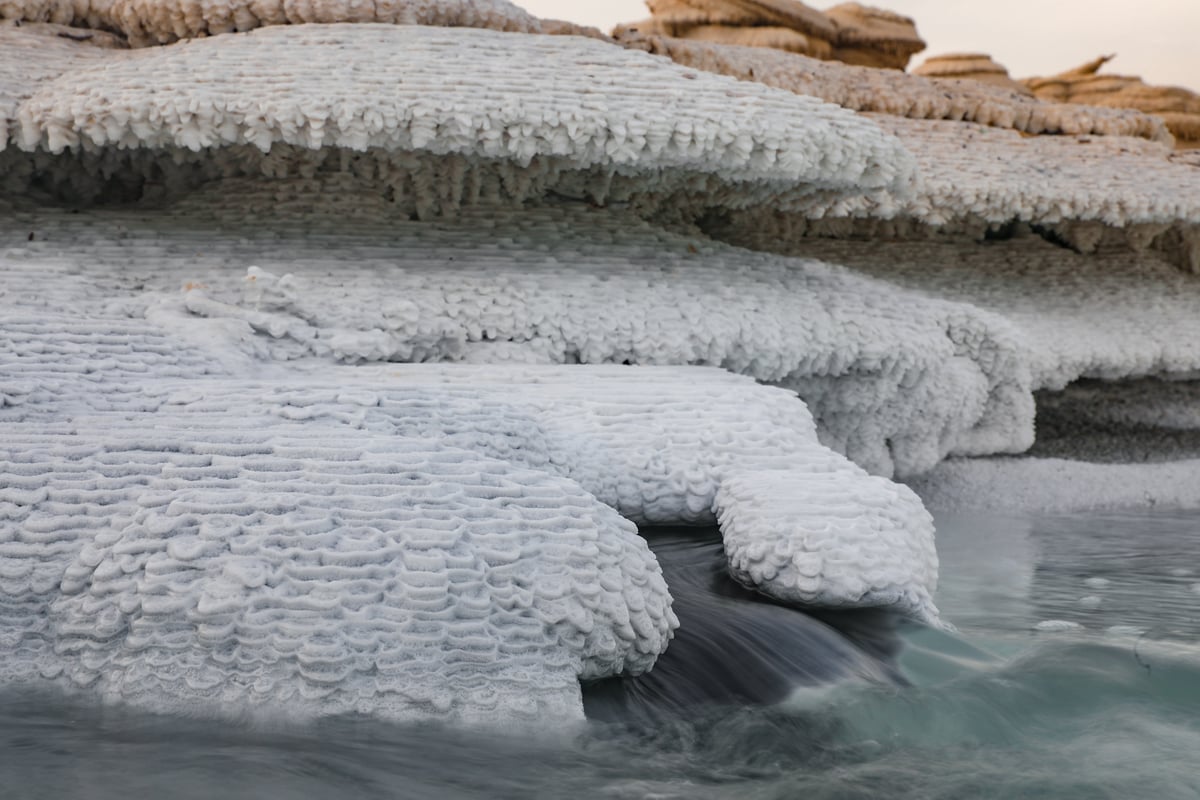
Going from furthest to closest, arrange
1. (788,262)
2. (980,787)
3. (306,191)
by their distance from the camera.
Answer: (788,262), (306,191), (980,787)

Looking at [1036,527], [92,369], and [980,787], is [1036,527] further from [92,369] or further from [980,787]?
[92,369]

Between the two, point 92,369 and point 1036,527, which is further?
point 1036,527

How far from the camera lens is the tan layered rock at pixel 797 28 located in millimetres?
7664

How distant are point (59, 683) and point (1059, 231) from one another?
226 inches

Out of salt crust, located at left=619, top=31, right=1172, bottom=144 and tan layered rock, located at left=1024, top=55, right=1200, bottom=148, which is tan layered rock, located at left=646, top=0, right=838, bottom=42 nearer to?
salt crust, located at left=619, top=31, right=1172, bottom=144

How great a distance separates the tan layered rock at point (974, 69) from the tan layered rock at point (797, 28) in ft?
1.34

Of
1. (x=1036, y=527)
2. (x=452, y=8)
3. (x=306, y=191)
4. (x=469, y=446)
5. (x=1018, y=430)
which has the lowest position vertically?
(x=1036, y=527)

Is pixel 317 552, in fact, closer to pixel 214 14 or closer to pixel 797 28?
pixel 214 14

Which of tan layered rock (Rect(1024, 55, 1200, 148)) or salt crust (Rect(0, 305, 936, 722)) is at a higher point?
tan layered rock (Rect(1024, 55, 1200, 148))

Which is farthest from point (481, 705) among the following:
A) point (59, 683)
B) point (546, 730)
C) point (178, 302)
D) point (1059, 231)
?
point (1059, 231)

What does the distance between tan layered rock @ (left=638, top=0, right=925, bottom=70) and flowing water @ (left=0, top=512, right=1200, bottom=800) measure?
569cm

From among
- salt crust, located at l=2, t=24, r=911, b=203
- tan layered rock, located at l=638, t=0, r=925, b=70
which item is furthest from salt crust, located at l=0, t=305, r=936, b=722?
tan layered rock, located at l=638, t=0, r=925, b=70

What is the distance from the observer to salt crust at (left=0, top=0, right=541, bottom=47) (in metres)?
4.30

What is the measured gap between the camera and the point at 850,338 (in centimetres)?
428
